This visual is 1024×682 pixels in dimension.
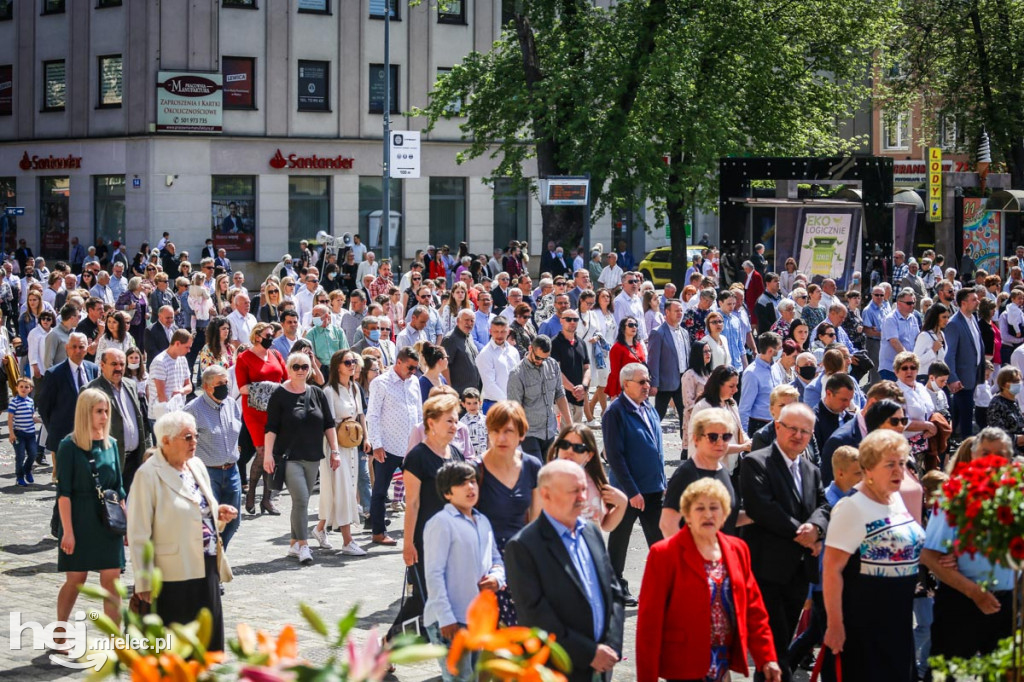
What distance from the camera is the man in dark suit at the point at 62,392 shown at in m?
13.7

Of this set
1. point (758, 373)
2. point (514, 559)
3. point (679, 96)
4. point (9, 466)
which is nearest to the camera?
point (514, 559)

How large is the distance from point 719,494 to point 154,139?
4181cm

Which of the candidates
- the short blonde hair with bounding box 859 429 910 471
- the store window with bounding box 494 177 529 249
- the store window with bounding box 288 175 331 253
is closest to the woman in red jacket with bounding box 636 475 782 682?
the short blonde hair with bounding box 859 429 910 471

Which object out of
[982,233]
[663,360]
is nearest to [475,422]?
[663,360]

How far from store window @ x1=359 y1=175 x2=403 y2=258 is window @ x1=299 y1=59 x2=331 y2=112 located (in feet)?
9.66

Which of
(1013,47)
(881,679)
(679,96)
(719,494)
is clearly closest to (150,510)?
(719,494)

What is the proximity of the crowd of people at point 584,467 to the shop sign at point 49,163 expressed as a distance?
30844 mm

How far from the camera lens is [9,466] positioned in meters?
17.2

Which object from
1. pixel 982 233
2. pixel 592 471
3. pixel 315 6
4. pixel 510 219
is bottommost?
pixel 592 471

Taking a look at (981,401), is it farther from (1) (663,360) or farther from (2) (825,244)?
(2) (825,244)

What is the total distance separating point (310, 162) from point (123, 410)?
1490 inches

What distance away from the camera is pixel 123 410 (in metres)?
12.1

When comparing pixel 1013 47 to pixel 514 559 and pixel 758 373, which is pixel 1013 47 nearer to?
pixel 758 373

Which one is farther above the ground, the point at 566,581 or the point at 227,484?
the point at 566,581
